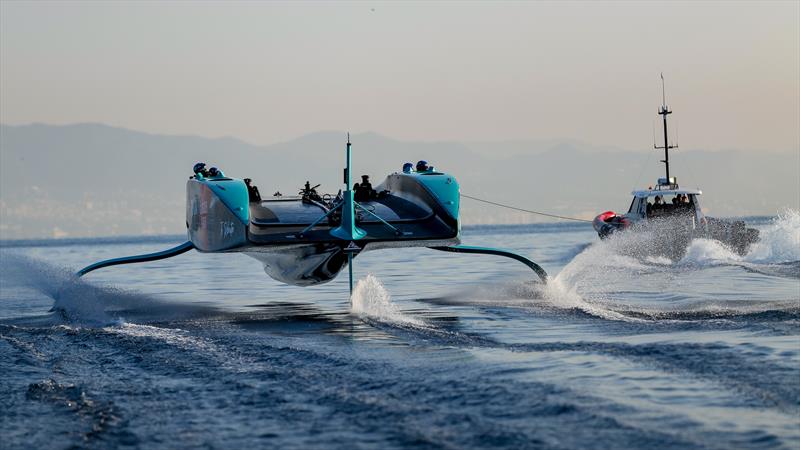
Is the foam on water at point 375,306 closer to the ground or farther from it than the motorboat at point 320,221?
closer to the ground

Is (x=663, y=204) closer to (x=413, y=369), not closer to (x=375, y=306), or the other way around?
(x=375, y=306)

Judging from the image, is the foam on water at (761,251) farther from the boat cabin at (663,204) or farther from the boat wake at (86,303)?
the boat wake at (86,303)

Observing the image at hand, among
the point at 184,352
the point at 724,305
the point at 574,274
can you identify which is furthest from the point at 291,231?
the point at 574,274

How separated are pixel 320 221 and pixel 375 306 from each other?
1414 millimetres

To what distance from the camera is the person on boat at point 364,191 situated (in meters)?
17.0

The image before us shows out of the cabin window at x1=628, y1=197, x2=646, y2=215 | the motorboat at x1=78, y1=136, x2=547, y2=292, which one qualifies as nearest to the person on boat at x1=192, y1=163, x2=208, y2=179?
the motorboat at x1=78, y1=136, x2=547, y2=292

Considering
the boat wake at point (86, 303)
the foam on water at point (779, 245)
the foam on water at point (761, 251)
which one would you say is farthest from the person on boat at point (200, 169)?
the foam on water at point (779, 245)

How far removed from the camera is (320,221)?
14195 mm

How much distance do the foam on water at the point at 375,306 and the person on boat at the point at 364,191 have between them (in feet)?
4.19

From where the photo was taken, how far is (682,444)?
6000 millimetres

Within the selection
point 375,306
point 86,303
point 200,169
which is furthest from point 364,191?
point 86,303

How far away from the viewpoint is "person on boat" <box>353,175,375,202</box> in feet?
55.8

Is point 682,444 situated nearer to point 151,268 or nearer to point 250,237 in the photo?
point 250,237

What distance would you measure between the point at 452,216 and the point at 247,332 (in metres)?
3.75
